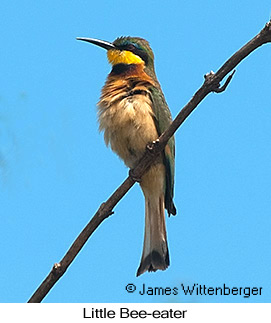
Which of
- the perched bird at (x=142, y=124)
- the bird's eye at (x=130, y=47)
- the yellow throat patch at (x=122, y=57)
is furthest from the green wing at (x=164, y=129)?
the bird's eye at (x=130, y=47)

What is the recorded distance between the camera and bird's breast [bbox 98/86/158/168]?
419 centimetres

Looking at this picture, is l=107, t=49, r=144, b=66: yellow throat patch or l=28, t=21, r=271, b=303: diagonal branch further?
l=107, t=49, r=144, b=66: yellow throat patch

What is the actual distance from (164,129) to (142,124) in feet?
0.67

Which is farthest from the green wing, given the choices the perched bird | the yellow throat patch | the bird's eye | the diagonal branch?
the diagonal branch

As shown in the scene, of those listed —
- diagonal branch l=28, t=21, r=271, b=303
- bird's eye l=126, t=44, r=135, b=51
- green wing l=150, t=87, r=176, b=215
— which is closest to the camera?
diagonal branch l=28, t=21, r=271, b=303

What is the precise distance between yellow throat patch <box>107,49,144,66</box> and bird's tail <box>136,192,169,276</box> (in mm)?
1047

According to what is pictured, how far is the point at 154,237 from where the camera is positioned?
443cm

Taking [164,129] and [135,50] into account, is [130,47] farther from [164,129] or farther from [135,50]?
[164,129]

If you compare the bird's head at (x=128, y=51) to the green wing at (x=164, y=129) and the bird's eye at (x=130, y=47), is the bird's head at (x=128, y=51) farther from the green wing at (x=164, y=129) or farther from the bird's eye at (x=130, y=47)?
the green wing at (x=164, y=129)

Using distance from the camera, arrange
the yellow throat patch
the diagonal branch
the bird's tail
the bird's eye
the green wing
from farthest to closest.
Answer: the bird's eye → the yellow throat patch → the green wing → the bird's tail → the diagonal branch

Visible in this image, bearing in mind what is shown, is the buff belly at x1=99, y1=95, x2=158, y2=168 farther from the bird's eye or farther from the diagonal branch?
the diagonal branch

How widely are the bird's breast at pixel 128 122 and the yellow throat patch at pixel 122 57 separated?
38 cm
